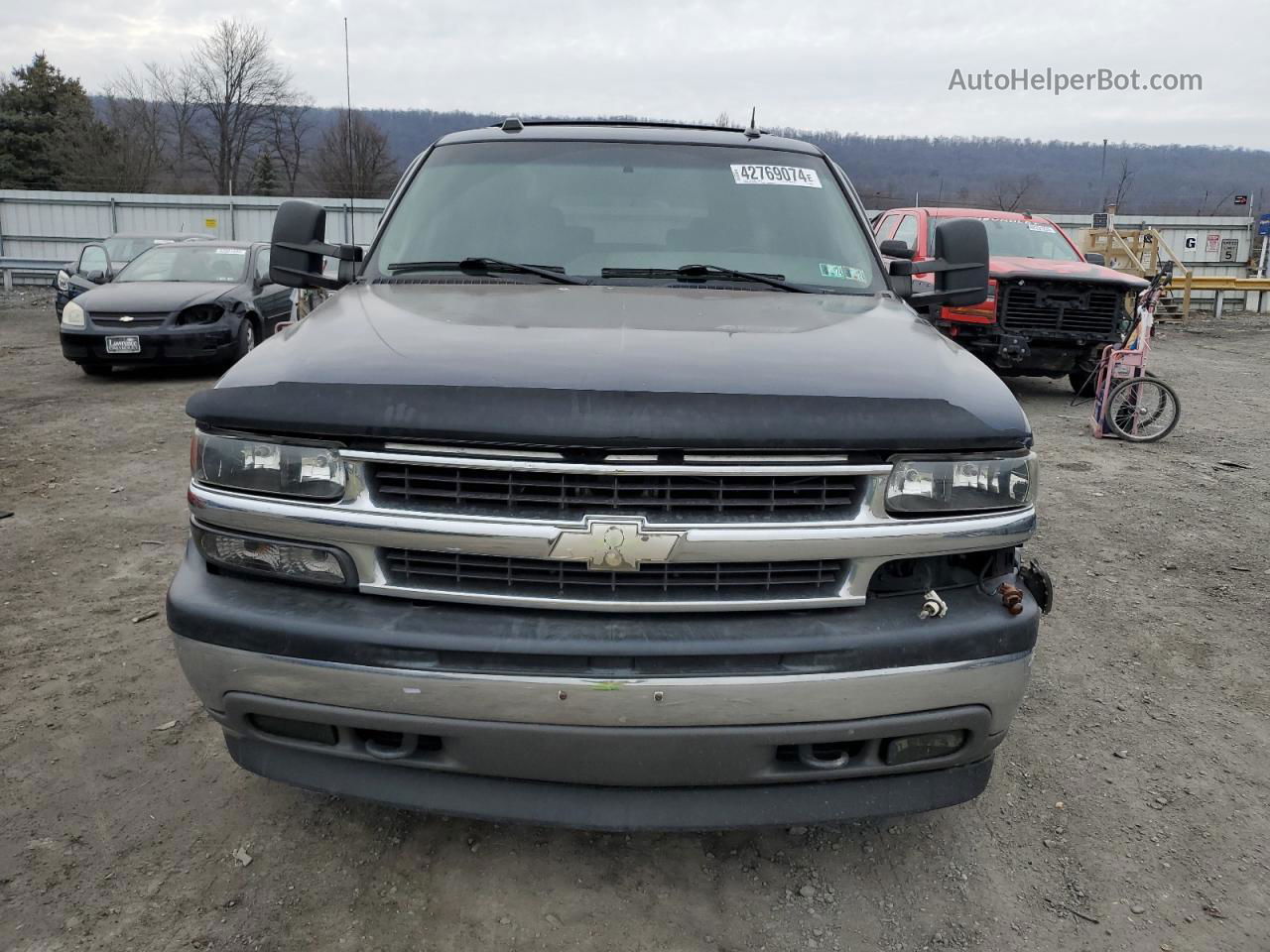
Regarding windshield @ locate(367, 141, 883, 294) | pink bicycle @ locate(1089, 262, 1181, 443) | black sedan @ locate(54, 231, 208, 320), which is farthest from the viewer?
black sedan @ locate(54, 231, 208, 320)

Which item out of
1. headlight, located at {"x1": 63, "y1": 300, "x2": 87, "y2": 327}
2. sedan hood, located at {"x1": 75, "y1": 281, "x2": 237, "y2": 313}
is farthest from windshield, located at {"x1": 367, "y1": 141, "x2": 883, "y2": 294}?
headlight, located at {"x1": 63, "y1": 300, "x2": 87, "y2": 327}

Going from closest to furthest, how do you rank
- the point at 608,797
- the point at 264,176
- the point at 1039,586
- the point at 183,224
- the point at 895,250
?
the point at 608,797 → the point at 1039,586 → the point at 895,250 → the point at 183,224 → the point at 264,176

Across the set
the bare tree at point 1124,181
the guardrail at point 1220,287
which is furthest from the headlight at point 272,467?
the bare tree at point 1124,181

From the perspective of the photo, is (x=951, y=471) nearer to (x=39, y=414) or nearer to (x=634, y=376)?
(x=634, y=376)

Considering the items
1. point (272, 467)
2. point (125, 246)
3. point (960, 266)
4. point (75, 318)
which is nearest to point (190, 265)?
point (75, 318)

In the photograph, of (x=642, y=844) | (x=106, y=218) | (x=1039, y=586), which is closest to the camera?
(x=1039, y=586)

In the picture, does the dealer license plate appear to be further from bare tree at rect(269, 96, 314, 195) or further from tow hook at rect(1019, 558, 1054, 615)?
bare tree at rect(269, 96, 314, 195)

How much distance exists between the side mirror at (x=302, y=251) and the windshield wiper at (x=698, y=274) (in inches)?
42.8

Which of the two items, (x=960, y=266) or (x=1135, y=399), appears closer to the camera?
(x=960, y=266)

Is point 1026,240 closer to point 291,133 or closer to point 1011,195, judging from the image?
point 1011,195

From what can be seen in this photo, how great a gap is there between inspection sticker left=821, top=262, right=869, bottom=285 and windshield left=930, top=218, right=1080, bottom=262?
8556 millimetres

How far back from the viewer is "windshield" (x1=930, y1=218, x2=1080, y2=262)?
36.8 feet

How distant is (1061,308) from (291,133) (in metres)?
57.0

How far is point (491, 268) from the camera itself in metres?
3.11
